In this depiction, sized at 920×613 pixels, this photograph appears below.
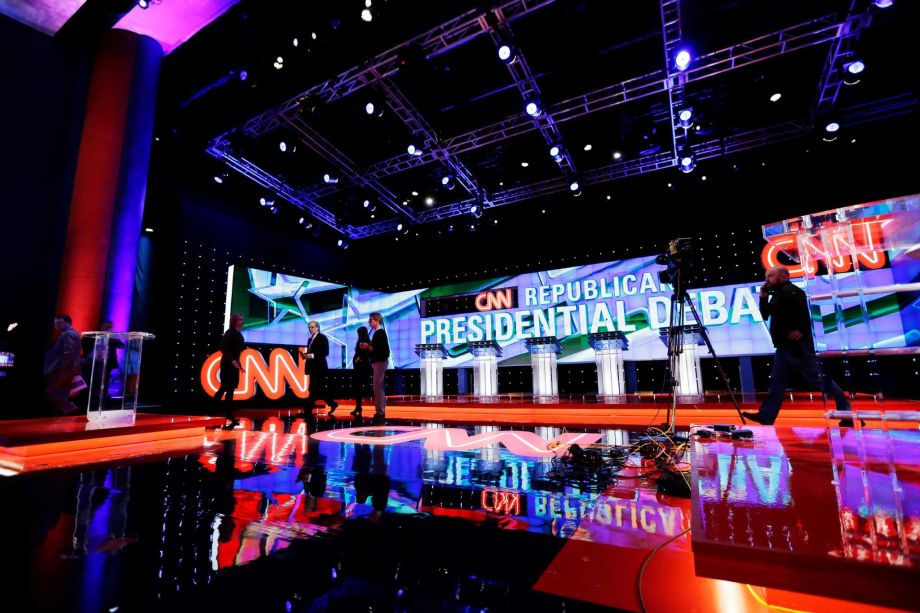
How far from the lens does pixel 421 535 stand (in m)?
1.60

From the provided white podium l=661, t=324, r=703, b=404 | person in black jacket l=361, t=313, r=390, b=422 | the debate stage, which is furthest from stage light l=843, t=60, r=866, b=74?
person in black jacket l=361, t=313, r=390, b=422

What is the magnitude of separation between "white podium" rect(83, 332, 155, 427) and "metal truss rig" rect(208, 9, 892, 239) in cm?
476

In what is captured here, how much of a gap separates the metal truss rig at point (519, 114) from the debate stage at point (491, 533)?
5.66 meters

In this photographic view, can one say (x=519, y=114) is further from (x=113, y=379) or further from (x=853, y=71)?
(x=113, y=379)

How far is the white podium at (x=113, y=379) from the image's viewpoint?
3488 mm

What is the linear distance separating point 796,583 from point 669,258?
3.07 meters

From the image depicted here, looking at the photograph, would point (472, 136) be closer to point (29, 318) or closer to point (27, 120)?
point (27, 120)

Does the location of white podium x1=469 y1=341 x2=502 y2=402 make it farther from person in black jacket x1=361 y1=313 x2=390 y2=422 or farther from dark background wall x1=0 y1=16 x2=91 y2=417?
dark background wall x1=0 y1=16 x2=91 y2=417

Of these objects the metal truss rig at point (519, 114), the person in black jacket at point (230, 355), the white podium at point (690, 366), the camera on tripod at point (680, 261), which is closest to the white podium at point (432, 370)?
the metal truss rig at point (519, 114)

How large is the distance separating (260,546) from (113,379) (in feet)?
10.3

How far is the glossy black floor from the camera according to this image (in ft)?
3.77

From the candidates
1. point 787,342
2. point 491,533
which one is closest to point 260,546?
point 491,533

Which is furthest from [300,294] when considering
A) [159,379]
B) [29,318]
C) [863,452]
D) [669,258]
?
[863,452]

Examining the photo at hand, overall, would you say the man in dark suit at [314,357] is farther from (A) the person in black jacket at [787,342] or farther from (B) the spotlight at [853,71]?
(B) the spotlight at [853,71]
